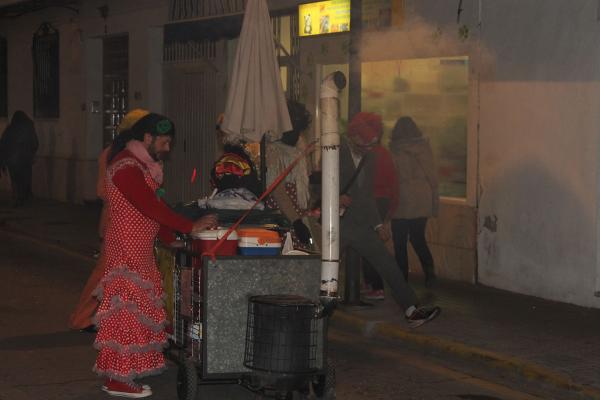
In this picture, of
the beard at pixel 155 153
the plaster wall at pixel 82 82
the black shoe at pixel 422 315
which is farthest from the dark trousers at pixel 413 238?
the plaster wall at pixel 82 82

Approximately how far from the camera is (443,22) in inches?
488

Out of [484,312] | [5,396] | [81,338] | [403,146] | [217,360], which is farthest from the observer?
[403,146]

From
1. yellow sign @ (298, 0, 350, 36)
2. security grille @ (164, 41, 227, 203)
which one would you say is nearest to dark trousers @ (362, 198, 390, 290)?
yellow sign @ (298, 0, 350, 36)

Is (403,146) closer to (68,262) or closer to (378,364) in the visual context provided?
→ (378,364)

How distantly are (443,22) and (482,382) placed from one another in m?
5.36

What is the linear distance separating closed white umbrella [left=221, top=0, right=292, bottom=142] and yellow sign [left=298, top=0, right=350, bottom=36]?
4.99 m

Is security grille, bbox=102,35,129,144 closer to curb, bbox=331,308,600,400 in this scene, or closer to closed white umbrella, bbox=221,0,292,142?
curb, bbox=331,308,600,400

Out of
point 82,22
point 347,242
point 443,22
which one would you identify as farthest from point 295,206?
point 82,22

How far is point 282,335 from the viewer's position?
6.03 meters

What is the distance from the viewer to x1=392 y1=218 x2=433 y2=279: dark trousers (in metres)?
11.7

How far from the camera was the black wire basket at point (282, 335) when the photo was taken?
604 cm

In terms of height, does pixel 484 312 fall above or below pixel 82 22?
below

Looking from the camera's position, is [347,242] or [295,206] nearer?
[295,206]

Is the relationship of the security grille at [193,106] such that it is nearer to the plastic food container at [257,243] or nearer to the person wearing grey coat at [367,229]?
the person wearing grey coat at [367,229]
